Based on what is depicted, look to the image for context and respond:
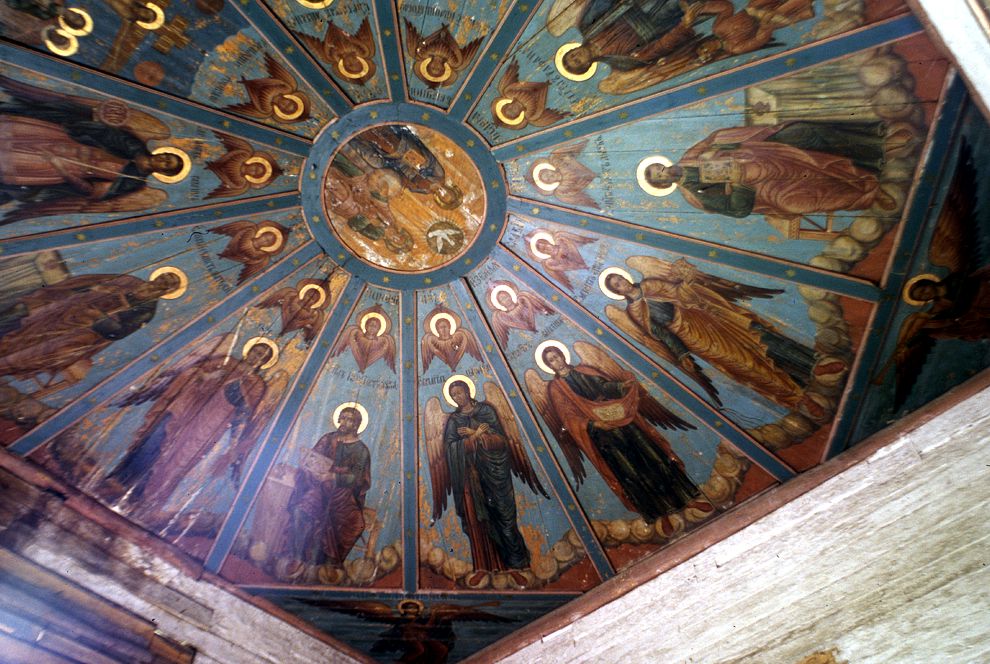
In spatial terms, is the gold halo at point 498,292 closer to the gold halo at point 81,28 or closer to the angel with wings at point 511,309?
the angel with wings at point 511,309

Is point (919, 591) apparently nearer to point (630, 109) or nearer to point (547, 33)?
point (630, 109)

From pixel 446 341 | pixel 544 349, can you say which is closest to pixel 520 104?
pixel 544 349

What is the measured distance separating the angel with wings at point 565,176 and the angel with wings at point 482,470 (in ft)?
7.30

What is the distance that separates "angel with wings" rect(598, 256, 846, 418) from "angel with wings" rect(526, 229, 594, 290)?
1.08ft

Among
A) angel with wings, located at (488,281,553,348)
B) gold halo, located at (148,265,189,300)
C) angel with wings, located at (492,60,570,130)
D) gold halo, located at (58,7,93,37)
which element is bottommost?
gold halo, located at (148,265,189,300)

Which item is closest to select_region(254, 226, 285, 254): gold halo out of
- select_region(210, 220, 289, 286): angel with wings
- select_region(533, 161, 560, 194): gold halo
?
select_region(210, 220, 289, 286): angel with wings

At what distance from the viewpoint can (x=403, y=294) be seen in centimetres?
788

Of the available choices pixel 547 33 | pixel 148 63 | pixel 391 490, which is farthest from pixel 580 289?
pixel 148 63

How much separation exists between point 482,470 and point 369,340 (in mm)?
1800

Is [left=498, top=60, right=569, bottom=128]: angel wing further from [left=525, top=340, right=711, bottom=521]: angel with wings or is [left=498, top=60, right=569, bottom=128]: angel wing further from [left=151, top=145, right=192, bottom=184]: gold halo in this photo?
[left=151, top=145, right=192, bottom=184]: gold halo

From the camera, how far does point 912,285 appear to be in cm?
649

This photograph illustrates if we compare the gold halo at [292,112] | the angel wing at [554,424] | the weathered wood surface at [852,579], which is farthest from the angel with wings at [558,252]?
the weathered wood surface at [852,579]

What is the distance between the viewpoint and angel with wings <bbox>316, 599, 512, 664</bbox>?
8.05m

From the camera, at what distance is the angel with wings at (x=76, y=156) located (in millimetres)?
6105
